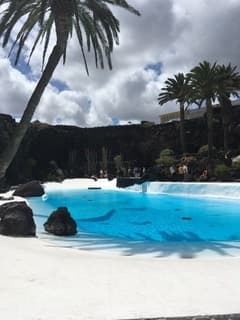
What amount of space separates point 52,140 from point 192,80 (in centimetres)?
2229

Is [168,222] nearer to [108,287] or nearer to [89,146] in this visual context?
[108,287]

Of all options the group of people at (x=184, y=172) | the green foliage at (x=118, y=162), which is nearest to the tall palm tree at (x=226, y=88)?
the group of people at (x=184, y=172)

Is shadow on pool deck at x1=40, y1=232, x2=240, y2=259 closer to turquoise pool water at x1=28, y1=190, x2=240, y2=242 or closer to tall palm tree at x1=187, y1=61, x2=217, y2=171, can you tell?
turquoise pool water at x1=28, y1=190, x2=240, y2=242

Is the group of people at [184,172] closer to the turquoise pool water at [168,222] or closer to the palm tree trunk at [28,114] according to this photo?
the turquoise pool water at [168,222]

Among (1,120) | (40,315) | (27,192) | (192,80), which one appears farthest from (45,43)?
(1,120)

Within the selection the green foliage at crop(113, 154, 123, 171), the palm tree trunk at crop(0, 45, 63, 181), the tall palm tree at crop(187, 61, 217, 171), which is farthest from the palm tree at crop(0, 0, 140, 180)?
the green foliage at crop(113, 154, 123, 171)

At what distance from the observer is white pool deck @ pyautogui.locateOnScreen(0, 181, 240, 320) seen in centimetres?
396

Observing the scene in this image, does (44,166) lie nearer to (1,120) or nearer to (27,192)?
(1,120)

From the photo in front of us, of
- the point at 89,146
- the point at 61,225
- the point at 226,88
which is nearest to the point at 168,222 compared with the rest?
the point at 61,225

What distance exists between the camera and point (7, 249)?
724 cm

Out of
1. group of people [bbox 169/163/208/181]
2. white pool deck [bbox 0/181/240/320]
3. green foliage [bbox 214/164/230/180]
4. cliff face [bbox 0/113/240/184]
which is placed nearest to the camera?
white pool deck [bbox 0/181/240/320]

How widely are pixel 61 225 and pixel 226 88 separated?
26.1 meters

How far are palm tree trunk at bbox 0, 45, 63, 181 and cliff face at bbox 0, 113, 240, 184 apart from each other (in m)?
34.2

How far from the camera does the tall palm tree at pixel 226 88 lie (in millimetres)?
33250
